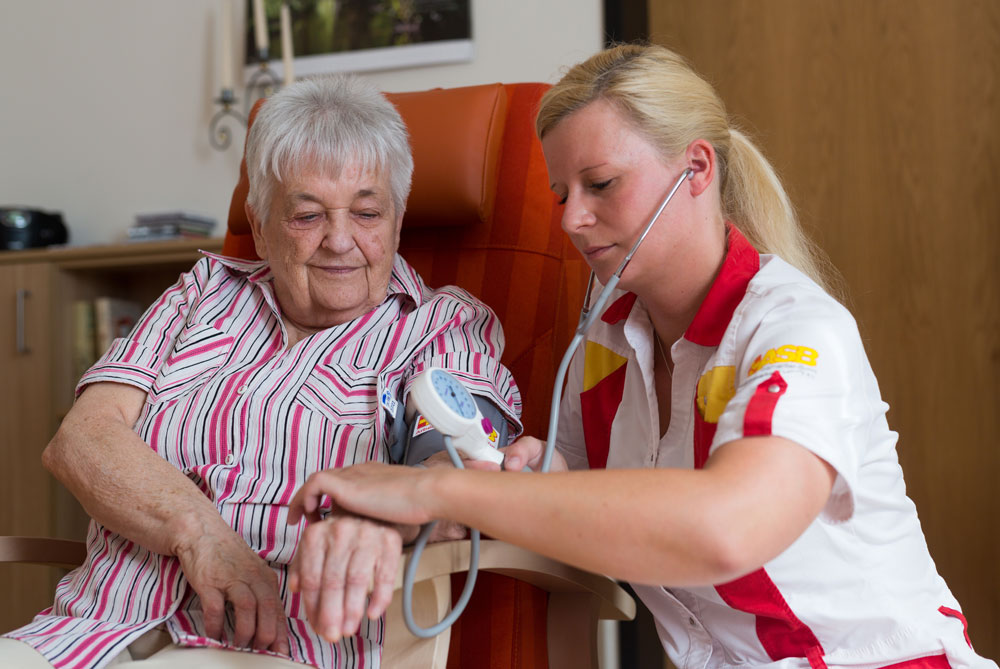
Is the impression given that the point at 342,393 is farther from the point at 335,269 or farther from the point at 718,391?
the point at 718,391

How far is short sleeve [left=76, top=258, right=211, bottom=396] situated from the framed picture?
129cm

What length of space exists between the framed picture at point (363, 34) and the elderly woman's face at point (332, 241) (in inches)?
49.9

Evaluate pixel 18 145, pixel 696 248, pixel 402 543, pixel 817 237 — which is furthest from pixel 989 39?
pixel 18 145

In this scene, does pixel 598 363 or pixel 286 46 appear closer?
pixel 598 363

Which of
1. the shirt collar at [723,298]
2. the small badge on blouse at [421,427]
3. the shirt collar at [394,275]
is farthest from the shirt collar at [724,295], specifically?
the shirt collar at [394,275]

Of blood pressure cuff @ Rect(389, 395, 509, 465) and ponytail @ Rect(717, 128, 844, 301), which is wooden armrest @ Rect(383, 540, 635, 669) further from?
ponytail @ Rect(717, 128, 844, 301)

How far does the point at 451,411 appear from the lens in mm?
854

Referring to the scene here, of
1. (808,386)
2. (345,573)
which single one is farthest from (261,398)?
(808,386)

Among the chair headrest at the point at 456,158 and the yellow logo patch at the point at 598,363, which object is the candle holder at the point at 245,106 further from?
the yellow logo patch at the point at 598,363

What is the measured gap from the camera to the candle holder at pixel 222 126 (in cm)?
259

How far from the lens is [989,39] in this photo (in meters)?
2.05

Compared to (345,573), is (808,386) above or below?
above

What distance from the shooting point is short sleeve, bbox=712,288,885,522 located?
0.77 meters

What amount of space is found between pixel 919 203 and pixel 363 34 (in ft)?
4.95
